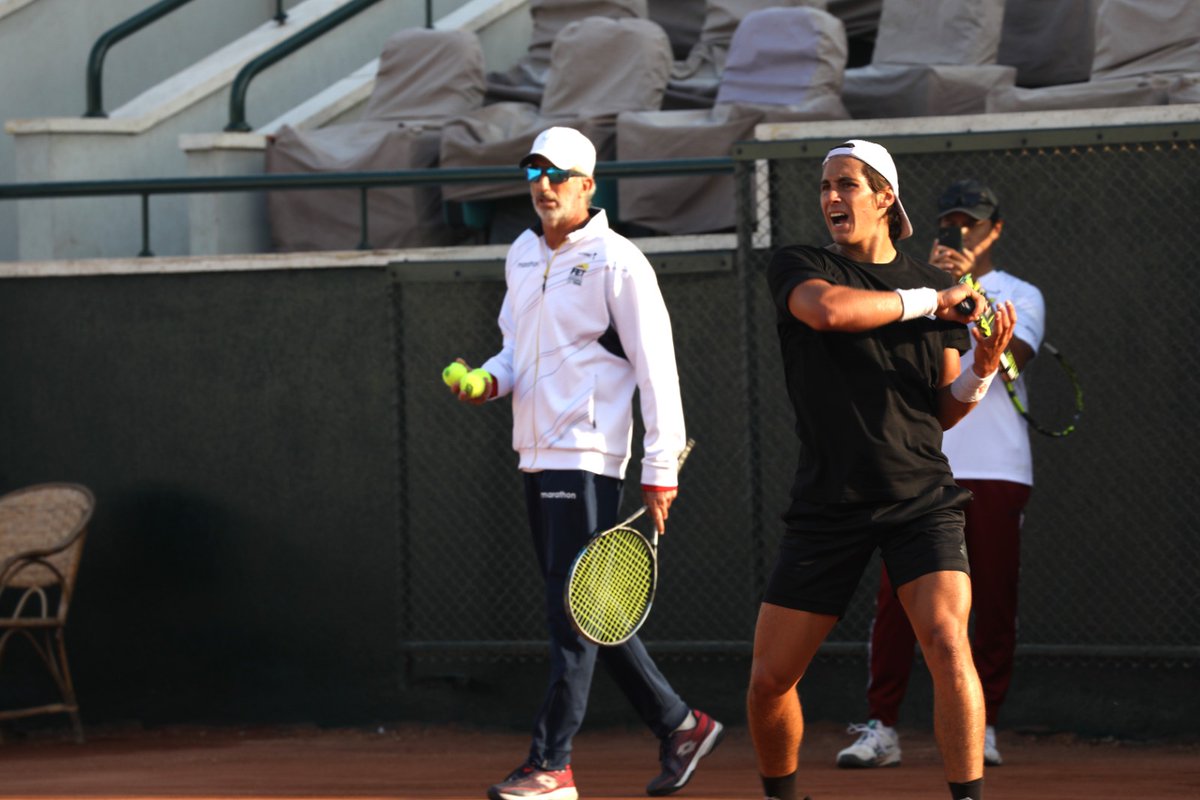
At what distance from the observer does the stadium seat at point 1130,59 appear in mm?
9414

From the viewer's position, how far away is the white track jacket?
6.36 m

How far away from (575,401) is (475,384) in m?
0.34

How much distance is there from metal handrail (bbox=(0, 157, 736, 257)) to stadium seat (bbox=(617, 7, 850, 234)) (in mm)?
1004

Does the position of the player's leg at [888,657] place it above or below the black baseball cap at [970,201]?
below

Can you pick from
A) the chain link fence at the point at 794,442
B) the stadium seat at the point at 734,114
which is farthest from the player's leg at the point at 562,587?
the stadium seat at the point at 734,114

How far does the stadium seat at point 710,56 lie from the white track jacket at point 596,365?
5.31m

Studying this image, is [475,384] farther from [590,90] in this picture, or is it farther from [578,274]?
[590,90]

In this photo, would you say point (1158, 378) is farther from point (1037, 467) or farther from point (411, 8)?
point (411, 8)

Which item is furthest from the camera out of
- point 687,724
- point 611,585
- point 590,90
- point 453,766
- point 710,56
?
point 710,56

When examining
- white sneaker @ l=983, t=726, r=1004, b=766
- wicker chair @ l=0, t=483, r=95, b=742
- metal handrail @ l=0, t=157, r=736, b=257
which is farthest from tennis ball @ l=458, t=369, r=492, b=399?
wicker chair @ l=0, t=483, r=95, b=742

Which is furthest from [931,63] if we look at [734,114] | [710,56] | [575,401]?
[575,401]

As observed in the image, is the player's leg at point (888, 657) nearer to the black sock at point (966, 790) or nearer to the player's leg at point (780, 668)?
the player's leg at point (780, 668)

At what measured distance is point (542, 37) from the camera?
1271 centimetres

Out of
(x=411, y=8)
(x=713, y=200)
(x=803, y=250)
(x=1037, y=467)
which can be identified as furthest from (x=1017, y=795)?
(x=411, y=8)
